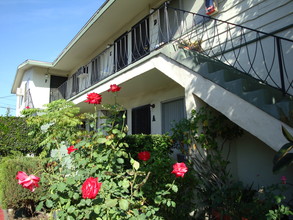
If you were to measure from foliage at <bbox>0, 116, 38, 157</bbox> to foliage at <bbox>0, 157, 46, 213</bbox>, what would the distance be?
13.6 ft

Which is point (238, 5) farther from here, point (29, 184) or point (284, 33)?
point (29, 184)

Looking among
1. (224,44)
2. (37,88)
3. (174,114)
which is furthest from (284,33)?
(37,88)

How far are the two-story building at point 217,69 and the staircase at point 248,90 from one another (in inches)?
0.5

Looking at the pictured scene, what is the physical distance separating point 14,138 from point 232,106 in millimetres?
8754

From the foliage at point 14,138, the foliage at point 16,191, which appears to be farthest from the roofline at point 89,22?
the foliage at point 16,191

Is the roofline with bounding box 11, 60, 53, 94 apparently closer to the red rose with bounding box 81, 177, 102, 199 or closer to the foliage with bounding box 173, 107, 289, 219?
the foliage with bounding box 173, 107, 289, 219

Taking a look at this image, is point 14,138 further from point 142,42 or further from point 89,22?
point 142,42

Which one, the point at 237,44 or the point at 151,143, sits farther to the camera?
the point at 151,143

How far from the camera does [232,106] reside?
322 centimetres

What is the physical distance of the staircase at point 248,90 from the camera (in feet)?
8.63

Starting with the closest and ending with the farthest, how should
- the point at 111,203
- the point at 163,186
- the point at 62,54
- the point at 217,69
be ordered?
the point at 111,203, the point at 163,186, the point at 217,69, the point at 62,54

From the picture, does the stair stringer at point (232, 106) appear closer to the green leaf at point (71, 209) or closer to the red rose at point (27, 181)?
the green leaf at point (71, 209)

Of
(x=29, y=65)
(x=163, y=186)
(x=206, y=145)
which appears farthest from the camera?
(x=29, y=65)

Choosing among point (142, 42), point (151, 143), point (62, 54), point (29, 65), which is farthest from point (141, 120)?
point (29, 65)
